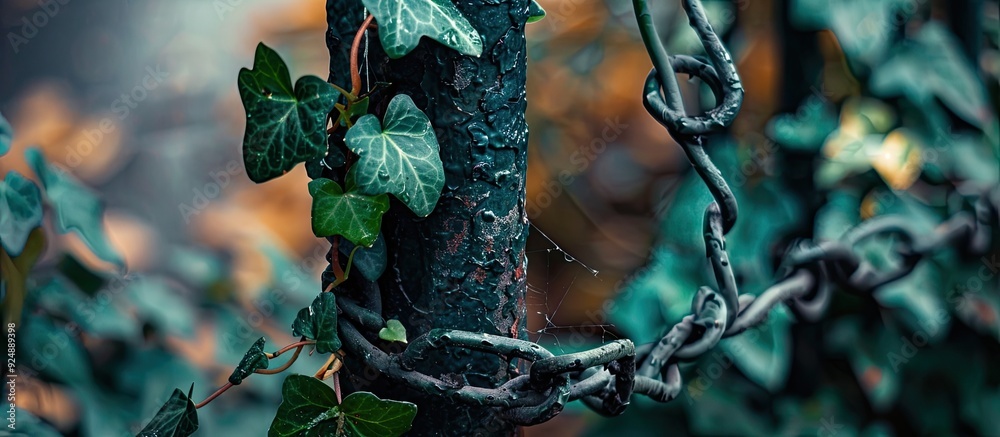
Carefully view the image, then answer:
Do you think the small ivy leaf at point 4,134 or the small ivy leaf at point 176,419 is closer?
the small ivy leaf at point 176,419

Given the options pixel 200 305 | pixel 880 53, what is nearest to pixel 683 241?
pixel 880 53

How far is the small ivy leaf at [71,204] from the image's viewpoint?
113 cm

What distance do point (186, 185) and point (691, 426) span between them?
86 centimetres

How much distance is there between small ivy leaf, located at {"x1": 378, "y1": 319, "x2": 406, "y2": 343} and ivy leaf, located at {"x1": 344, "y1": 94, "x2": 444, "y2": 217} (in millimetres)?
70

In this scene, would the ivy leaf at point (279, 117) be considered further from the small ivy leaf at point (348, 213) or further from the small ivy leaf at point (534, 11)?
the small ivy leaf at point (534, 11)

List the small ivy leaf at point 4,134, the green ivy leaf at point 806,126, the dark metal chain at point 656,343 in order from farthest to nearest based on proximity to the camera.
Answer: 1. the green ivy leaf at point 806,126
2. the small ivy leaf at point 4,134
3. the dark metal chain at point 656,343

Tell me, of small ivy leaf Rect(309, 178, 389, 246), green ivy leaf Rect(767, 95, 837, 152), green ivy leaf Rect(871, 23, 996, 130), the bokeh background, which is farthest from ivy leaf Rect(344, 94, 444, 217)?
green ivy leaf Rect(871, 23, 996, 130)

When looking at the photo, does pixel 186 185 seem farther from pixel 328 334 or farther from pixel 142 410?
pixel 328 334

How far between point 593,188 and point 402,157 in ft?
2.72

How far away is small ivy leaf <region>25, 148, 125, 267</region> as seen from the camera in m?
1.13

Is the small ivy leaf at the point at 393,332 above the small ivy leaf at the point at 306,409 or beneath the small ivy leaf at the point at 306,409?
above

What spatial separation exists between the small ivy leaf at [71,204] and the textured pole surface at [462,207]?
31.7 inches

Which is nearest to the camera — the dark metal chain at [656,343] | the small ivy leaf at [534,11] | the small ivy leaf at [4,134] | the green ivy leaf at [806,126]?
the dark metal chain at [656,343]

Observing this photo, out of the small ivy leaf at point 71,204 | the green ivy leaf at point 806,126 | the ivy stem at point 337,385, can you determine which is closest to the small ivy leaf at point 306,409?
the ivy stem at point 337,385
